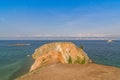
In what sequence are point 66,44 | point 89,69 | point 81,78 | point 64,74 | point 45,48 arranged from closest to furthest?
point 81,78
point 64,74
point 89,69
point 66,44
point 45,48

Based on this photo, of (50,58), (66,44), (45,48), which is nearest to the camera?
(50,58)

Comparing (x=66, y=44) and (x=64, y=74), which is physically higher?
(x=66, y=44)

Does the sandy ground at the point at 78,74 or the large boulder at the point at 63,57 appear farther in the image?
the large boulder at the point at 63,57

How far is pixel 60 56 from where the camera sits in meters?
33.2

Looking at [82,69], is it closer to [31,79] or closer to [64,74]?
[64,74]

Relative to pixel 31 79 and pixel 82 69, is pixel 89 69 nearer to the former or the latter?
pixel 82 69

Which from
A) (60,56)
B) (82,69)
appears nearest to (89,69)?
(82,69)

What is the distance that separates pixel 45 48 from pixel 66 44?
62.6ft

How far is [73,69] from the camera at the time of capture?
22328 millimetres

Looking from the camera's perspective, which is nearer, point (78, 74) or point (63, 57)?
point (78, 74)

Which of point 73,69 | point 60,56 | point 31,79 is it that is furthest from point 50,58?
point 31,79

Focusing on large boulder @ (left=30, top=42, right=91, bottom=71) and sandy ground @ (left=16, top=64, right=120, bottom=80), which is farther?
large boulder @ (left=30, top=42, right=91, bottom=71)

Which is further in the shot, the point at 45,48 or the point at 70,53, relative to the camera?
the point at 45,48

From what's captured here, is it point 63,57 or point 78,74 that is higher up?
point 63,57
